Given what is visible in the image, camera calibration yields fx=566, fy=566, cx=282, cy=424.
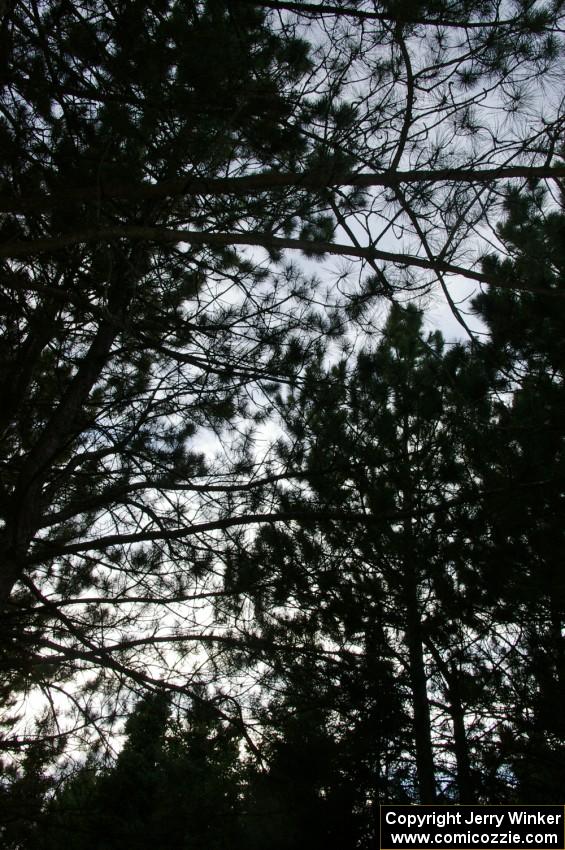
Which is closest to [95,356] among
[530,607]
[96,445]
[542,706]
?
[96,445]

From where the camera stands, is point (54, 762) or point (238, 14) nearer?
point (238, 14)

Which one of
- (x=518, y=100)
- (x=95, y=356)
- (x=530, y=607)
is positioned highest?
(x=518, y=100)

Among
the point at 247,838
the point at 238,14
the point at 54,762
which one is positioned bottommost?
the point at 247,838

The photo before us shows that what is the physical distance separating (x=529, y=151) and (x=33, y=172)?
2.32 m

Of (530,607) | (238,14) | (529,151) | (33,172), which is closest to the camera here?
(529,151)

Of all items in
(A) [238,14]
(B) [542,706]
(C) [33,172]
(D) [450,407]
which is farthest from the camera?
(D) [450,407]

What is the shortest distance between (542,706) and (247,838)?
2.25 meters

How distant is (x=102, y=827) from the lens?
129 inches

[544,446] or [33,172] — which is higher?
[33,172]

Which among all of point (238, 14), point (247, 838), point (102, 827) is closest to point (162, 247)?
point (238, 14)

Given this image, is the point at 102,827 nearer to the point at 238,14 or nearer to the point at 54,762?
the point at 54,762

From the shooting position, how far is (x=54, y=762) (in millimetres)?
3752

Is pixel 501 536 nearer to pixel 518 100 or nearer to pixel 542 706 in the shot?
pixel 542 706

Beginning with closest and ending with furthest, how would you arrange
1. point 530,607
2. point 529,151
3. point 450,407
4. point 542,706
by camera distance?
point 529,151 < point 542,706 < point 530,607 < point 450,407
